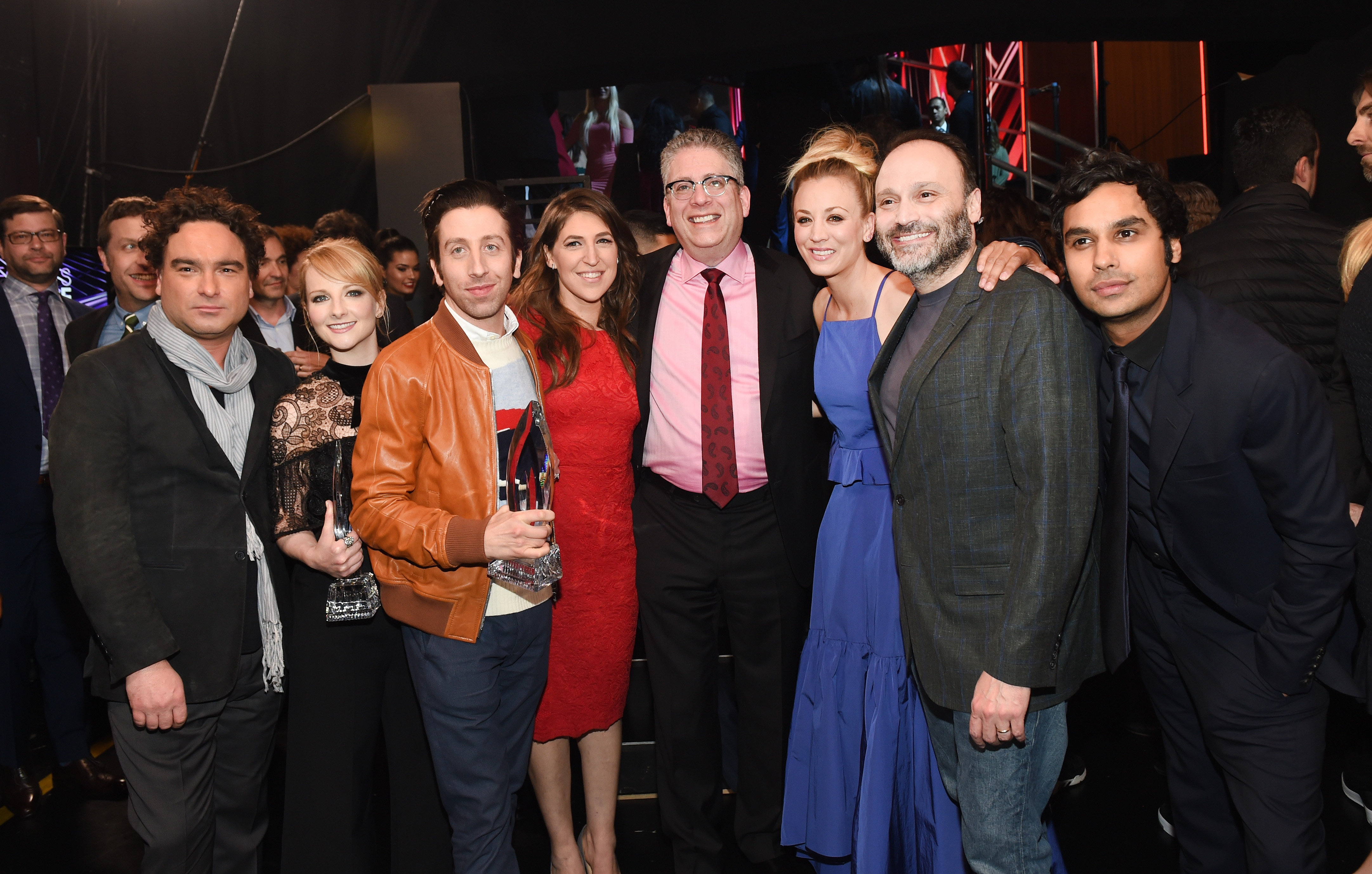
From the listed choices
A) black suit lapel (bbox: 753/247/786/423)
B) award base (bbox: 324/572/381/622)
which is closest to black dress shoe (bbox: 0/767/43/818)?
award base (bbox: 324/572/381/622)

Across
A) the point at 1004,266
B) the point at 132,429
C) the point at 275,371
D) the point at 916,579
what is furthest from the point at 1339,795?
the point at 132,429

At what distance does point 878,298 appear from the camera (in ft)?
7.69

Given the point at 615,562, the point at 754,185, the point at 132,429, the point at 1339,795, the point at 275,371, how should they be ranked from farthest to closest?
the point at 754,185, the point at 1339,795, the point at 615,562, the point at 275,371, the point at 132,429

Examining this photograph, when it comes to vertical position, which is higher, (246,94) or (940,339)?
(246,94)

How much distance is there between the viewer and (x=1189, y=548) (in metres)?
1.88

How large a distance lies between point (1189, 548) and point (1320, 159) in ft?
14.2

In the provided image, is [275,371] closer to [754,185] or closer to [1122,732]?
[1122,732]

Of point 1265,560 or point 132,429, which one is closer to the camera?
point 1265,560

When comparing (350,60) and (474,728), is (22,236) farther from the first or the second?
(350,60)

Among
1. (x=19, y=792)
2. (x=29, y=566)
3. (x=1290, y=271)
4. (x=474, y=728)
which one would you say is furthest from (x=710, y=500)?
(x=19, y=792)

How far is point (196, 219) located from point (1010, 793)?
2242 millimetres

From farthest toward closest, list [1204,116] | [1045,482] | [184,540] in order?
[1204,116]
[184,540]
[1045,482]

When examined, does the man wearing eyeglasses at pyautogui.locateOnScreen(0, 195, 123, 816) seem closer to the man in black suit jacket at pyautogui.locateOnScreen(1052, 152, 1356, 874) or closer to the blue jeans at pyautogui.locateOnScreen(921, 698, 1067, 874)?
the blue jeans at pyautogui.locateOnScreen(921, 698, 1067, 874)

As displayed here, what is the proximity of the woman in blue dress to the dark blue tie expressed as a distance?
469 millimetres
